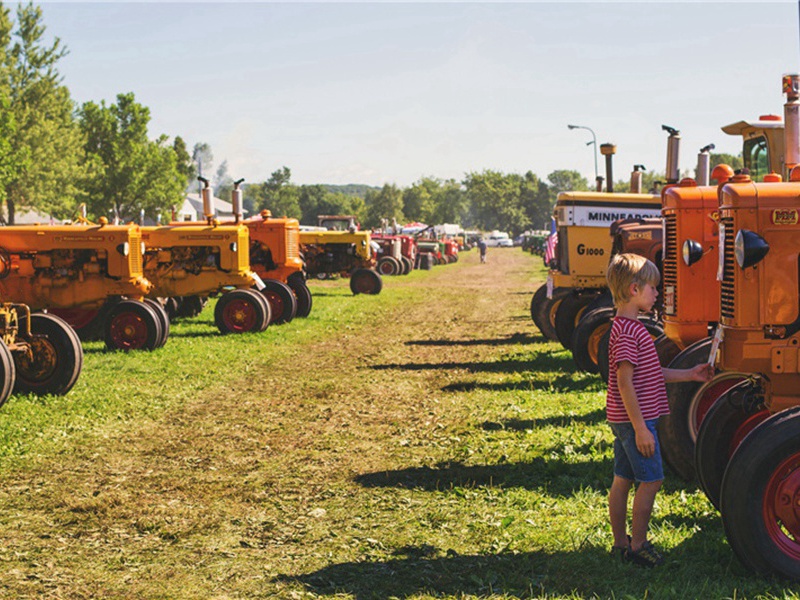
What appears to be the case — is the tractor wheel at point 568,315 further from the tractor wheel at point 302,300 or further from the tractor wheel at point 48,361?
the tractor wheel at point 302,300

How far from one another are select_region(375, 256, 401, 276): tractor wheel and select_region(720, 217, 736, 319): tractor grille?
33.6m

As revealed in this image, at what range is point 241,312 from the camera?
59.1 feet

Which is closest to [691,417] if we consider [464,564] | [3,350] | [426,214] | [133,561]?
[464,564]

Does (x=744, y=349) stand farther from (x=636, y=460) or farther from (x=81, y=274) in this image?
(x=81, y=274)

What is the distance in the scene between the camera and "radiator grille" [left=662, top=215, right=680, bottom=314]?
8.38 metres

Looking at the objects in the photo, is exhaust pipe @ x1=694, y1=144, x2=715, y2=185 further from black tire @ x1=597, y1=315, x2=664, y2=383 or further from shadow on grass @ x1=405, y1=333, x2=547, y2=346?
shadow on grass @ x1=405, y1=333, x2=547, y2=346

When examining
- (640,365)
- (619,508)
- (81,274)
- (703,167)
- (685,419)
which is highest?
(703,167)

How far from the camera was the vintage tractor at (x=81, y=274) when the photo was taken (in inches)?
604

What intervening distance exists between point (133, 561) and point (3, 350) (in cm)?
464

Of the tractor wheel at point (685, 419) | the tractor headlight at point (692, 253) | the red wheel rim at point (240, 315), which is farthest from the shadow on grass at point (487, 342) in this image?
the tractor headlight at point (692, 253)

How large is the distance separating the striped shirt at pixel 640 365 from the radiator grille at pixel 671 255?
9.37 ft

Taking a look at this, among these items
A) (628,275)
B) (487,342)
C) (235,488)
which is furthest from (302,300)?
(628,275)

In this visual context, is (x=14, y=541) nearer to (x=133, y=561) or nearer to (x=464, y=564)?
(x=133, y=561)

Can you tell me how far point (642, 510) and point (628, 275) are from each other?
1.21 m
